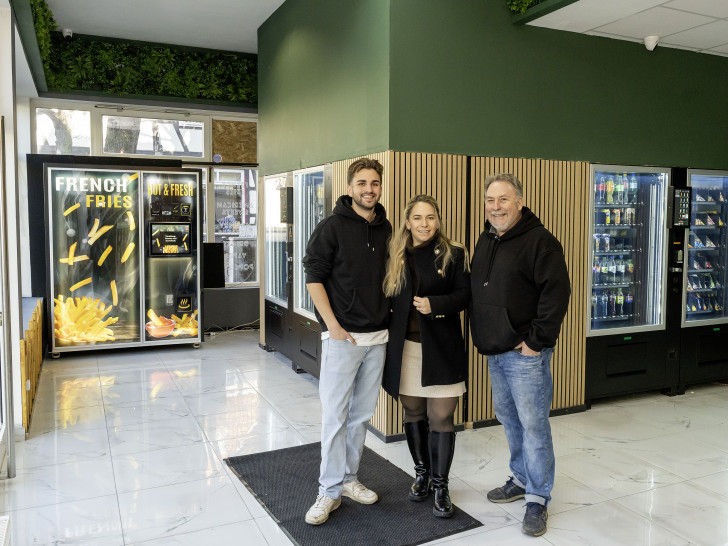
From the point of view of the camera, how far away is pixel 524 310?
297cm

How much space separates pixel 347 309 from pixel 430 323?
0.41 metres

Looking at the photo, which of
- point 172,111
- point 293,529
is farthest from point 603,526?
point 172,111

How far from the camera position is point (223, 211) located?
862 centimetres

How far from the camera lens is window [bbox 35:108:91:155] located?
7.61 meters

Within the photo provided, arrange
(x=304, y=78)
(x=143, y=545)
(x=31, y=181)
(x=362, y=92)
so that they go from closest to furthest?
(x=143, y=545), (x=362, y=92), (x=304, y=78), (x=31, y=181)

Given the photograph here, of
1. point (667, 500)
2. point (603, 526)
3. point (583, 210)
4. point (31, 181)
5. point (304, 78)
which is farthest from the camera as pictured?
point (31, 181)

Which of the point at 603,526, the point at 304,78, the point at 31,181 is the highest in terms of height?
the point at 304,78

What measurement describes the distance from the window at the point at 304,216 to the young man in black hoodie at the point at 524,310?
2559mm

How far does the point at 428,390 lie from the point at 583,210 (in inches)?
97.7

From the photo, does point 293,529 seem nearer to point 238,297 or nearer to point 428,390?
point 428,390

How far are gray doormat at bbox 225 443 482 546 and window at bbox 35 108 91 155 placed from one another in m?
5.43

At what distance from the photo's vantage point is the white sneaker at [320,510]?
3061mm

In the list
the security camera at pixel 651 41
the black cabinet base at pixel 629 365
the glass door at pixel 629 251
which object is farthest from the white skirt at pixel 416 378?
the security camera at pixel 651 41

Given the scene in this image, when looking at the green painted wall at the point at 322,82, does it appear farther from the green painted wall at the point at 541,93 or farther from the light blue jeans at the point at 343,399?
the light blue jeans at the point at 343,399
